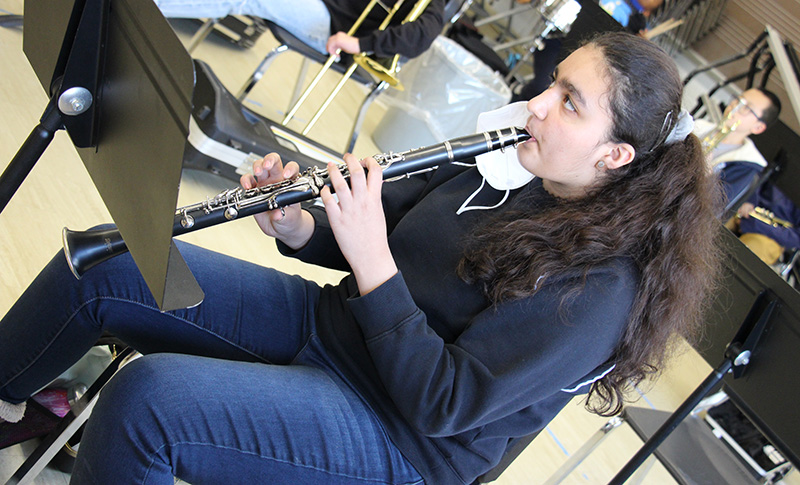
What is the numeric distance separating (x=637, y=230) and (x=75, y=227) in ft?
5.01

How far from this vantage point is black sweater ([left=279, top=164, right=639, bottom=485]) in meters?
0.94

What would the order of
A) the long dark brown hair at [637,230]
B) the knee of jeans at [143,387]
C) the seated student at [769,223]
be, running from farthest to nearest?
the seated student at [769,223] → the long dark brown hair at [637,230] → the knee of jeans at [143,387]

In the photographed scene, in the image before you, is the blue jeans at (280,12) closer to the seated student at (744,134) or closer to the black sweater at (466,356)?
the seated student at (744,134)

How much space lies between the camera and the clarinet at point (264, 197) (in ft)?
3.19

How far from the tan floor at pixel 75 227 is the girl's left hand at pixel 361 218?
2.65ft

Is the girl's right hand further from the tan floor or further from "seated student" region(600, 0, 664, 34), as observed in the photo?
"seated student" region(600, 0, 664, 34)

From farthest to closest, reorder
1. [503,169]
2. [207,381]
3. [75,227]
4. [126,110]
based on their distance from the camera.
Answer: [75,227] → [503,169] → [207,381] → [126,110]

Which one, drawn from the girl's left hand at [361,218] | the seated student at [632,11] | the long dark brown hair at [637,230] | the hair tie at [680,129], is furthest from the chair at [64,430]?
the seated student at [632,11]

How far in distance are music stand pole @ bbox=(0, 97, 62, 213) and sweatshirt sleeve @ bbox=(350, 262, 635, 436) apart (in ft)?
1.71

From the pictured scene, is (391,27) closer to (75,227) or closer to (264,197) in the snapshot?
(75,227)

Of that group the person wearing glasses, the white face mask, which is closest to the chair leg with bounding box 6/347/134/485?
the white face mask

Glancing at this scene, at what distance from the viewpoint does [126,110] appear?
83cm

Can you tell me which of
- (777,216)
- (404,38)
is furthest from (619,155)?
(777,216)

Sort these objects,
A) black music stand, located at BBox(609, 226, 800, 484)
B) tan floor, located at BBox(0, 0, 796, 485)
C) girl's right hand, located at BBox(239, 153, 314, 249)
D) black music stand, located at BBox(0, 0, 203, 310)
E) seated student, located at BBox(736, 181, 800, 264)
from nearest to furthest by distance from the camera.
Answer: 1. black music stand, located at BBox(0, 0, 203, 310)
2. girl's right hand, located at BBox(239, 153, 314, 249)
3. black music stand, located at BBox(609, 226, 800, 484)
4. tan floor, located at BBox(0, 0, 796, 485)
5. seated student, located at BBox(736, 181, 800, 264)
